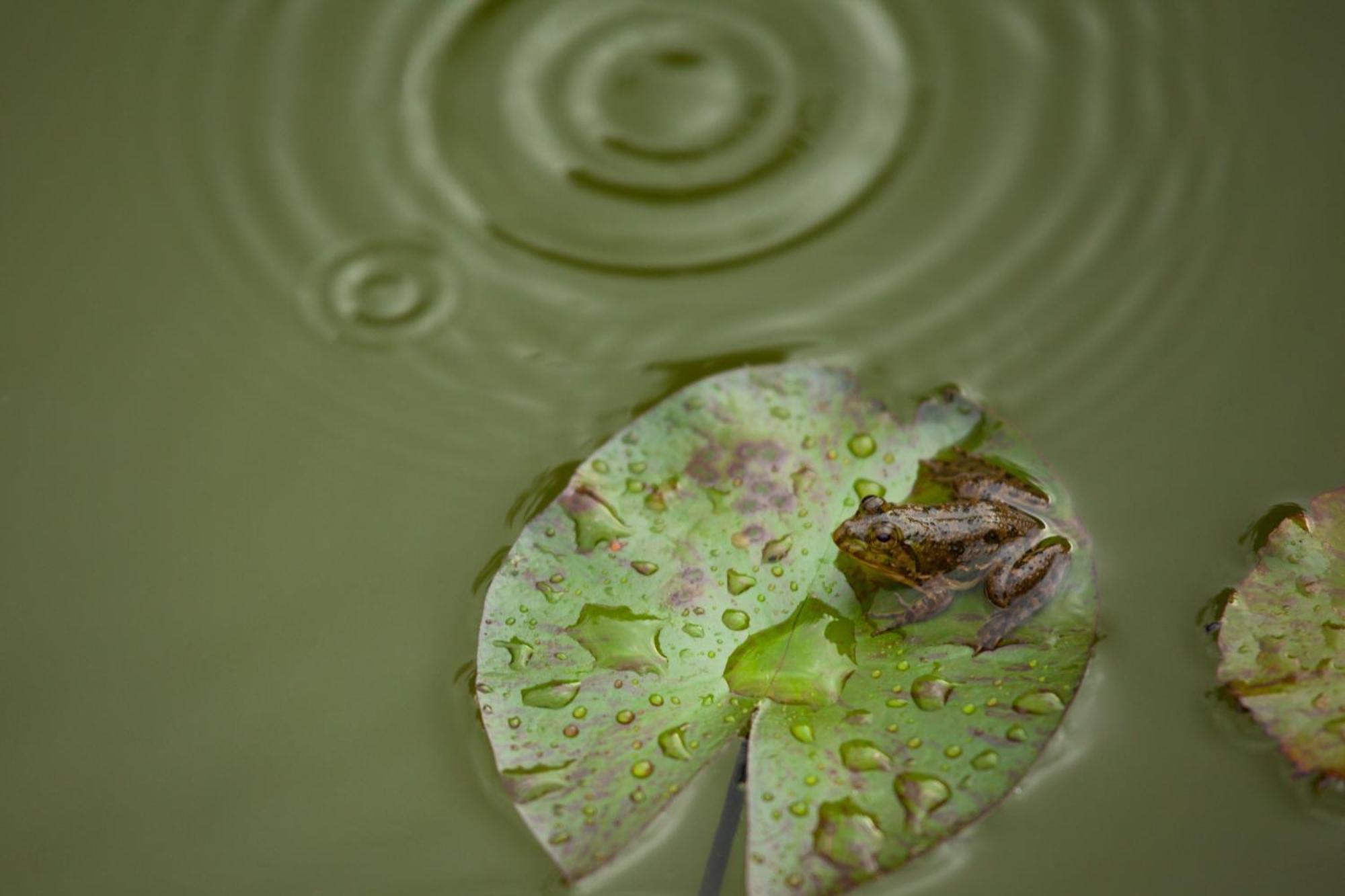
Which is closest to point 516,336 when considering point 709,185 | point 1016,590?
point 709,185

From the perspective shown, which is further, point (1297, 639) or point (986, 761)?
point (1297, 639)

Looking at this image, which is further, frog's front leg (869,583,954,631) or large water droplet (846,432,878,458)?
large water droplet (846,432,878,458)

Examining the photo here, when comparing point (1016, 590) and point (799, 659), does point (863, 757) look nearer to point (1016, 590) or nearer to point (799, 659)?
point (799, 659)

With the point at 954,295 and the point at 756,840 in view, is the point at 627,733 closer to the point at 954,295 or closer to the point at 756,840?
the point at 756,840

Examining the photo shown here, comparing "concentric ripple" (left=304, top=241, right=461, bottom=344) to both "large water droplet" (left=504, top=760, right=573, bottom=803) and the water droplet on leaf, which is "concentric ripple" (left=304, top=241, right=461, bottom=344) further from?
the water droplet on leaf

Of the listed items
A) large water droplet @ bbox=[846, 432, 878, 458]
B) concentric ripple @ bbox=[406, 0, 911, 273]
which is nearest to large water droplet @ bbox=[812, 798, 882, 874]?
large water droplet @ bbox=[846, 432, 878, 458]
